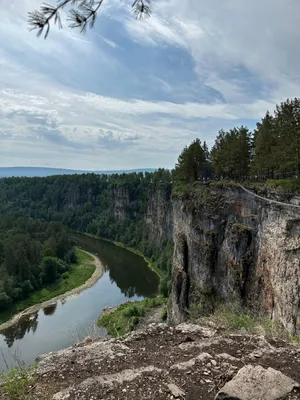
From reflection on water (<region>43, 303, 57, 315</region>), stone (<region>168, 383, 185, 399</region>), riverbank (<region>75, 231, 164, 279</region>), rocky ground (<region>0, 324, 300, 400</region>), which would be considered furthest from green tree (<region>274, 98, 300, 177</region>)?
riverbank (<region>75, 231, 164, 279</region>)

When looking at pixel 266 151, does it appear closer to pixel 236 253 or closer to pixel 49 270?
pixel 236 253

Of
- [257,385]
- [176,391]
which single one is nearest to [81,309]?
[176,391]

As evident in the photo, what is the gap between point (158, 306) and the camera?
50.9 meters

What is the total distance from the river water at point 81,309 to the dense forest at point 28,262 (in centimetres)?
706

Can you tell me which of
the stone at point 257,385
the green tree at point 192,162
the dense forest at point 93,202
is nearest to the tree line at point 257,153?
the green tree at point 192,162

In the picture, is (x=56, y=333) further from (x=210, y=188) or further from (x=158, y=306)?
(x=210, y=188)

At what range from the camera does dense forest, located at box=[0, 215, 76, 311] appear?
55.4 metres

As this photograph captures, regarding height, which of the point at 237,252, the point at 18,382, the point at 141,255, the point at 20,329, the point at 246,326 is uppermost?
the point at 18,382

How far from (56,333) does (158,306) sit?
15.0 m

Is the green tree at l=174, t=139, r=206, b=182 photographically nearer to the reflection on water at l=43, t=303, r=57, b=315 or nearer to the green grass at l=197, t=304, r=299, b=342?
the reflection on water at l=43, t=303, r=57, b=315

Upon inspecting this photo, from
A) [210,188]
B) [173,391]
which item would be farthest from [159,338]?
[210,188]

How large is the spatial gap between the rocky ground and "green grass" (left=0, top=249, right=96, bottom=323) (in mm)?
44633

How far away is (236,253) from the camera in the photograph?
27.9 meters

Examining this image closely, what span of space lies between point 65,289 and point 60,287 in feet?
6.06
